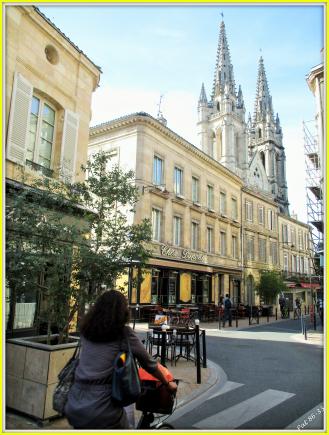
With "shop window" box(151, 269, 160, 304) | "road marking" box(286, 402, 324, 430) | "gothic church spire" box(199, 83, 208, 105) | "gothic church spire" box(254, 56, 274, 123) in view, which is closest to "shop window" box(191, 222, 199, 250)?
"shop window" box(151, 269, 160, 304)

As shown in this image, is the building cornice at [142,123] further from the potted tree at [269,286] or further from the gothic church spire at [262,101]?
the gothic church spire at [262,101]

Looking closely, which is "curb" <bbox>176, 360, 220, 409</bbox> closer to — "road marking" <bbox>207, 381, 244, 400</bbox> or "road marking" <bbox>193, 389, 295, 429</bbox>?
"road marking" <bbox>207, 381, 244, 400</bbox>

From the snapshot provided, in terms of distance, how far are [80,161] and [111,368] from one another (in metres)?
8.55

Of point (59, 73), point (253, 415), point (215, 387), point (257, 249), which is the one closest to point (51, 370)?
point (253, 415)

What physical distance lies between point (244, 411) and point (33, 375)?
307 centimetres

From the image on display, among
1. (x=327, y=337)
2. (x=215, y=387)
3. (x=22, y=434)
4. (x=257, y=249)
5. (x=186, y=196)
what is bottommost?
(x=215, y=387)

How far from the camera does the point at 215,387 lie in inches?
257

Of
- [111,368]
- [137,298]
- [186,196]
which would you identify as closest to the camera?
[111,368]

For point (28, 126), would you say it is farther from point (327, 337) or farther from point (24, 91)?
point (327, 337)

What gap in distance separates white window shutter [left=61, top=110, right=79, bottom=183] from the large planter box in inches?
217

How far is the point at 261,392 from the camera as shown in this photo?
6223 millimetres

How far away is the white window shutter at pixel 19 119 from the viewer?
7.94m

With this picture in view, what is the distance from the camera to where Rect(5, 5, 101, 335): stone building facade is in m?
7.91

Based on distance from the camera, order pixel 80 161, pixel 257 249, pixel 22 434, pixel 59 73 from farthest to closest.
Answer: pixel 257 249
pixel 80 161
pixel 59 73
pixel 22 434
